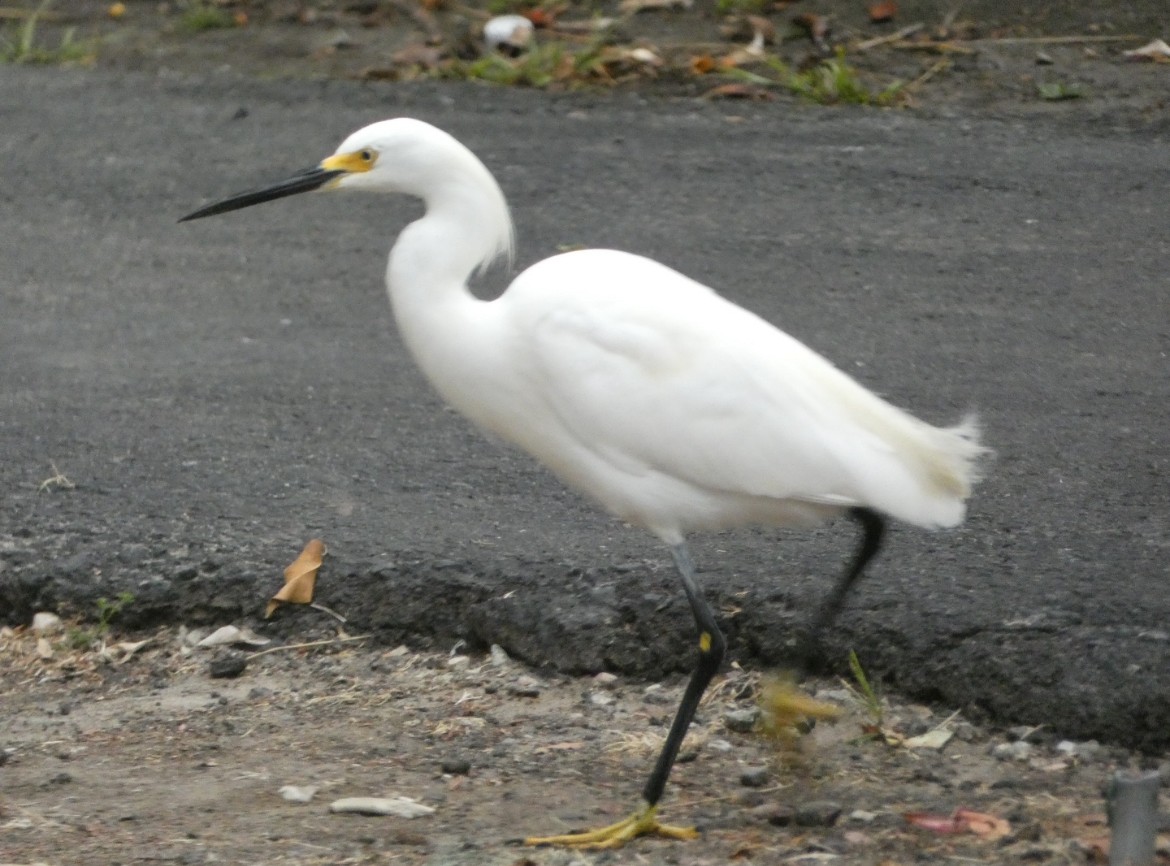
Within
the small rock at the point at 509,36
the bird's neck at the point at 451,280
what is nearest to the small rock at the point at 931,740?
the bird's neck at the point at 451,280

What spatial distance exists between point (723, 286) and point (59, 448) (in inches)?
92.5

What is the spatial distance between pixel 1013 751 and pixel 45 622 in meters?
2.26

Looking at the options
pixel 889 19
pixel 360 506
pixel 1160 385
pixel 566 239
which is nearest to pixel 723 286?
pixel 566 239

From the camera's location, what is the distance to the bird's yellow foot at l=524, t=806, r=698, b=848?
120 inches

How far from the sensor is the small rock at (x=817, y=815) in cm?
306

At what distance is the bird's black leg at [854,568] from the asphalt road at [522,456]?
234 millimetres

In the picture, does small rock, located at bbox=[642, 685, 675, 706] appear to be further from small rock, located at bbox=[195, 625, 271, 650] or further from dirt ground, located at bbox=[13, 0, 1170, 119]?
dirt ground, located at bbox=[13, 0, 1170, 119]

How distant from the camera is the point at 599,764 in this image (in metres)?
3.44

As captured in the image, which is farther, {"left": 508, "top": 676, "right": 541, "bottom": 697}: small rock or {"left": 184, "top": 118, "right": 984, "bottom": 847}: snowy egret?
{"left": 508, "top": 676, "right": 541, "bottom": 697}: small rock

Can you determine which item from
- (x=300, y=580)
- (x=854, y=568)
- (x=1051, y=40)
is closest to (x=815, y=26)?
(x=1051, y=40)

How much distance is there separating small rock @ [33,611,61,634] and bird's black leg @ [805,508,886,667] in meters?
1.83

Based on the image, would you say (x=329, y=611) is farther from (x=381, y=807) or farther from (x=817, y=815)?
(x=817, y=815)

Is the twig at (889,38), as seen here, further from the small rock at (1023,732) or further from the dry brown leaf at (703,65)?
the small rock at (1023,732)

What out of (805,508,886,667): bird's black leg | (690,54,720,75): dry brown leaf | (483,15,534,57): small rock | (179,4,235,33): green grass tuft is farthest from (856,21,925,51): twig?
(805,508,886,667): bird's black leg
